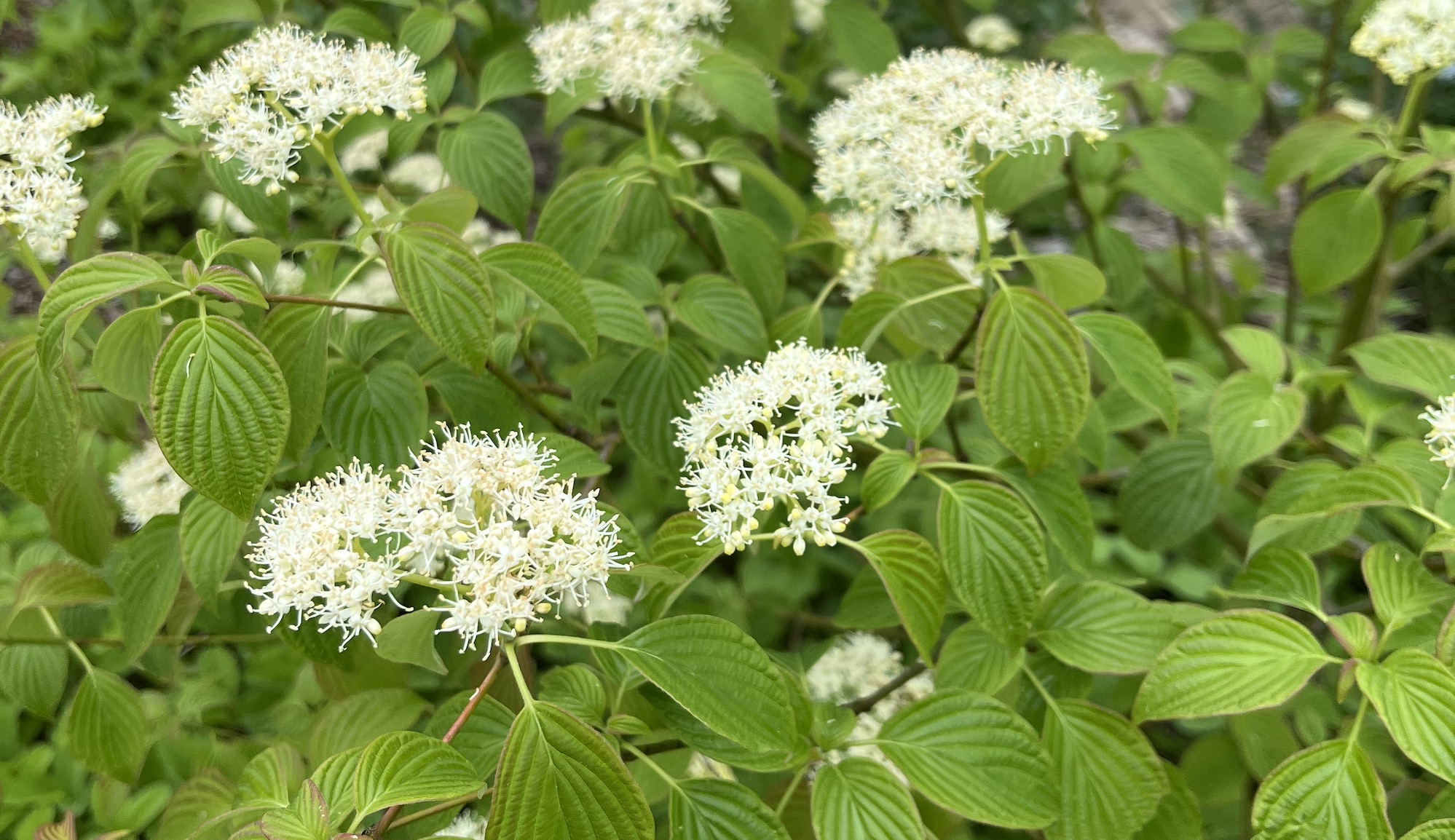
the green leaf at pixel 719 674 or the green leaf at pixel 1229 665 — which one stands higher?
the green leaf at pixel 719 674

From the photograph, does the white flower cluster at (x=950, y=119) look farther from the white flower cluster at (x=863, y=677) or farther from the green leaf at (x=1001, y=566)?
the white flower cluster at (x=863, y=677)

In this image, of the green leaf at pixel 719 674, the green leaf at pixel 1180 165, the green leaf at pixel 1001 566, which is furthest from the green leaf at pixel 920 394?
the green leaf at pixel 1180 165

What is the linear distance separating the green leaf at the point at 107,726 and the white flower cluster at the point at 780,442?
2.44 feet

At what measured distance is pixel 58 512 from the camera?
1.12m

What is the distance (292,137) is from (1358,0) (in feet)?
7.20

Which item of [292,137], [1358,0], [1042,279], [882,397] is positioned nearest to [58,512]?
[292,137]

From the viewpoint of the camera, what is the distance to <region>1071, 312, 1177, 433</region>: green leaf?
1.11 m

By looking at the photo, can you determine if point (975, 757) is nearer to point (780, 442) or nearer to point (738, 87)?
point (780, 442)

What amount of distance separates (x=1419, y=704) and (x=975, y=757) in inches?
14.9

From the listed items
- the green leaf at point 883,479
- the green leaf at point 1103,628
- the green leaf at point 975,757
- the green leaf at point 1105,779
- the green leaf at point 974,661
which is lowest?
the green leaf at point 1105,779

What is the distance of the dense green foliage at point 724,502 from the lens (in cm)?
83

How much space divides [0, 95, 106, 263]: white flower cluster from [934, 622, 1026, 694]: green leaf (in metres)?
1.02

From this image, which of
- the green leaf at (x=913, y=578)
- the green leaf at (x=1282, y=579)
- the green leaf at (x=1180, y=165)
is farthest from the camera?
the green leaf at (x=1180, y=165)

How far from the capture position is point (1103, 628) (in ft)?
3.47
